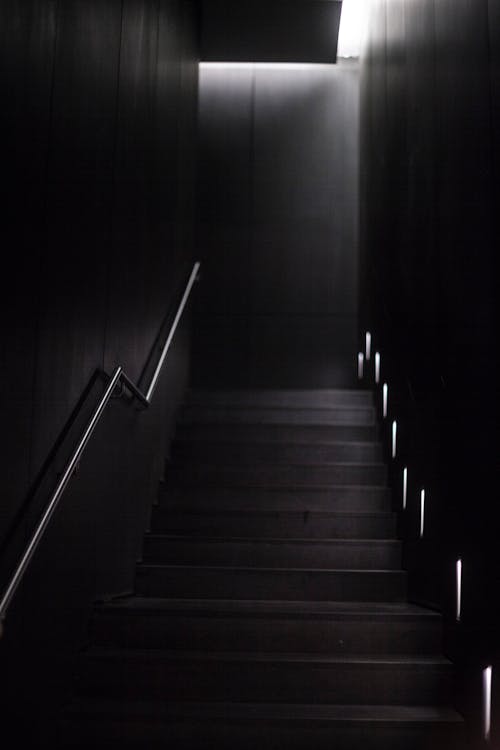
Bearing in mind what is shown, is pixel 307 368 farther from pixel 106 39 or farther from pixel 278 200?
pixel 106 39

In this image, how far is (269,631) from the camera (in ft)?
10.6

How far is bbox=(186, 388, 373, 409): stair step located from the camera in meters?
5.75

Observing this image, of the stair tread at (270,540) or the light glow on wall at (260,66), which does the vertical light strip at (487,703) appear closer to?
the stair tread at (270,540)

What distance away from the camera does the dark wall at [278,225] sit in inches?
275

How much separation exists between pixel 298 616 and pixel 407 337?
1611mm

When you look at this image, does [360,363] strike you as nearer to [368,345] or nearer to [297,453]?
[368,345]

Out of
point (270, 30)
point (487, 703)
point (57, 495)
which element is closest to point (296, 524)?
point (487, 703)

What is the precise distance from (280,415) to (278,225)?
2320mm

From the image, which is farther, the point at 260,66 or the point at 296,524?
the point at 260,66

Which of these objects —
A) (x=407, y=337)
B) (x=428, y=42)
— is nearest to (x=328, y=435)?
(x=407, y=337)

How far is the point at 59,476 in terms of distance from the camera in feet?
7.80

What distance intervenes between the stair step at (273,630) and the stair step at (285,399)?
2.52 metres

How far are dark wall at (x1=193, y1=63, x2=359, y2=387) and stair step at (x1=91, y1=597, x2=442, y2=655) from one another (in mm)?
3798

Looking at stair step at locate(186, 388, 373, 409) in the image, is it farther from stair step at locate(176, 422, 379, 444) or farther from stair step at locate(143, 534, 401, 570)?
stair step at locate(143, 534, 401, 570)
